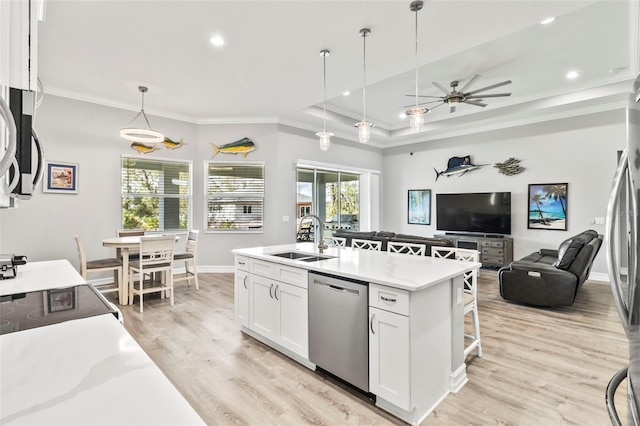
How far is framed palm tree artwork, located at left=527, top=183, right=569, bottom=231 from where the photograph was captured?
5.76 metres

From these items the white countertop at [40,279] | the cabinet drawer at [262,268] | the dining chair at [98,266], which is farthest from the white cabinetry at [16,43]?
the dining chair at [98,266]

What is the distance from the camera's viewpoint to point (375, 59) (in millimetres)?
3742

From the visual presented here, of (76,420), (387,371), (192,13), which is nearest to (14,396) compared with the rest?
(76,420)

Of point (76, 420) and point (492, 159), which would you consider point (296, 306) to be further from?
point (492, 159)

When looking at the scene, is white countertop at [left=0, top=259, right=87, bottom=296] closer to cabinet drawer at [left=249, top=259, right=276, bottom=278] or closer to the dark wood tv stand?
cabinet drawer at [left=249, top=259, right=276, bottom=278]

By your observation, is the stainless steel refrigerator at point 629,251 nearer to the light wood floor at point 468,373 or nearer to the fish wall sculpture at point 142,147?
the light wood floor at point 468,373

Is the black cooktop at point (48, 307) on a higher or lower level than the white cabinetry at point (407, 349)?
higher

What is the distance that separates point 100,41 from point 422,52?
352 cm

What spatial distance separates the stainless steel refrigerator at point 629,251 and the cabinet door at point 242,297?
2654 millimetres

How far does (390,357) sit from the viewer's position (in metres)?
1.88

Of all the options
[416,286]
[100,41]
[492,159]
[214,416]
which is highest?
[100,41]

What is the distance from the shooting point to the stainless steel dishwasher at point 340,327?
203 cm

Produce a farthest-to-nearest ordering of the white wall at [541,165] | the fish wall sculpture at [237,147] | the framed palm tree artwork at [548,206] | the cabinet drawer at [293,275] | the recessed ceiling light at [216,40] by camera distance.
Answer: the fish wall sculpture at [237,147]
the framed palm tree artwork at [548,206]
the white wall at [541,165]
the recessed ceiling light at [216,40]
the cabinet drawer at [293,275]

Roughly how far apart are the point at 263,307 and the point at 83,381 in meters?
2.16
